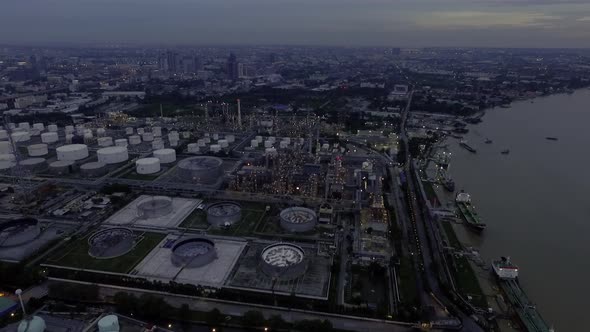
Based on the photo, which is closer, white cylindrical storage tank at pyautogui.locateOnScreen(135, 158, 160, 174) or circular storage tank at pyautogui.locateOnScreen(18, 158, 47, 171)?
white cylindrical storage tank at pyautogui.locateOnScreen(135, 158, 160, 174)

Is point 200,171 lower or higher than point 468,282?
higher

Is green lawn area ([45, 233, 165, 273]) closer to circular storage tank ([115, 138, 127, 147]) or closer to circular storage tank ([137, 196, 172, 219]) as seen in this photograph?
circular storage tank ([137, 196, 172, 219])

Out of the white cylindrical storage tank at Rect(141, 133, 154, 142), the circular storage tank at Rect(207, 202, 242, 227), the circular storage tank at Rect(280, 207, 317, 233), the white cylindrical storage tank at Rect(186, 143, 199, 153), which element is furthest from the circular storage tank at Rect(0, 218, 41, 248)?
the white cylindrical storage tank at Rect(141, 133, 154, 142)

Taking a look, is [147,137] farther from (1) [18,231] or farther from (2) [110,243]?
(2) [110,243]

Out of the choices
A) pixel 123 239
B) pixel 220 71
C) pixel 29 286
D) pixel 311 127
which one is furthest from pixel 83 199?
pixel 220 71

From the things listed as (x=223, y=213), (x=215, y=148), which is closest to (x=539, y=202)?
(x=223, y=213)

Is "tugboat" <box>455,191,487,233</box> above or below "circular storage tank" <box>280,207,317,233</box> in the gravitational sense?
below

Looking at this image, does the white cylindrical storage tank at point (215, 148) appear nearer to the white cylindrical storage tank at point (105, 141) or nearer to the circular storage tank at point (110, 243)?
the white cylindrical storage tank at point (105, 141)
